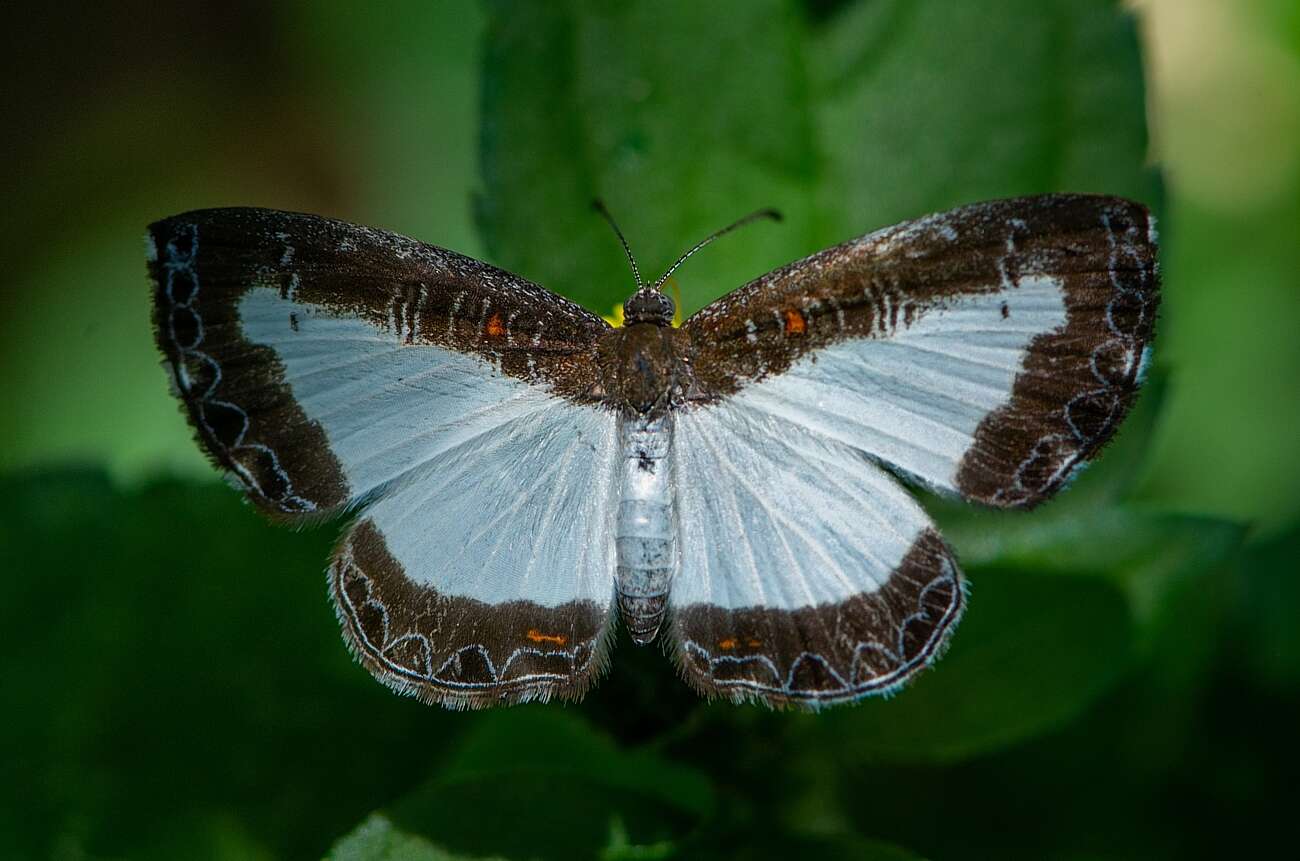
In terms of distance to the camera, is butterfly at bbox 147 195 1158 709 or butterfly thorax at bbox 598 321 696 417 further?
butterfly thorax at bbox 598 321 696 417

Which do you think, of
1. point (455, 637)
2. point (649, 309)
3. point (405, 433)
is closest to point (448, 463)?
point (405, 433)

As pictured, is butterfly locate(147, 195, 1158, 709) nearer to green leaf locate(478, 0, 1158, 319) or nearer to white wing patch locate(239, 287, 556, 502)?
white wing patch locate(239, 287, 556, 502)

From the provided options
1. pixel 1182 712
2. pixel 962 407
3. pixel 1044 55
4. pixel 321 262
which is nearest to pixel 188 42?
pixel 321 262

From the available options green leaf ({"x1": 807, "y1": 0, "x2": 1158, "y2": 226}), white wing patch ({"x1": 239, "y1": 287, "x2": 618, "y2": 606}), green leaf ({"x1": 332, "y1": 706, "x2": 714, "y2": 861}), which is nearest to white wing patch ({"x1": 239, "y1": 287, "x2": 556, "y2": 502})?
white wing patch ({"x1": 239, "y1": 287, "x2": 618, "y2": 606})

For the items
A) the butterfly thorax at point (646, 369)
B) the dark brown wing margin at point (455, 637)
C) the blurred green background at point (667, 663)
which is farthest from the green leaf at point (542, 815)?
the butterfly thorax at point (646, 369)

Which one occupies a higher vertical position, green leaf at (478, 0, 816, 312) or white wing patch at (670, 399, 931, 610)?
green leaf at (478, 0, 816, 312)

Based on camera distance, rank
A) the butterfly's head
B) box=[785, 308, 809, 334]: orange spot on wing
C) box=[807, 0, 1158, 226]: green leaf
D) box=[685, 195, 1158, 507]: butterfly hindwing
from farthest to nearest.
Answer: box=[807, 0, 1158, 226]: green leaf → the butterfly's head → box=[785, 308, 809, 334]: orange spot on wing → box=[685, 195, 1158, 507]: butterfly hindwing

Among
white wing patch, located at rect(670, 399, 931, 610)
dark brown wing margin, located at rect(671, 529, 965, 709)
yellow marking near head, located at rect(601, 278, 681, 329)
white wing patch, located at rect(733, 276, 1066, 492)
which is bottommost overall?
dark brown wing margin, located at rect(671, 529, 965, 709)

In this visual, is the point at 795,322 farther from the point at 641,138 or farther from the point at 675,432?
the point at 641,138
